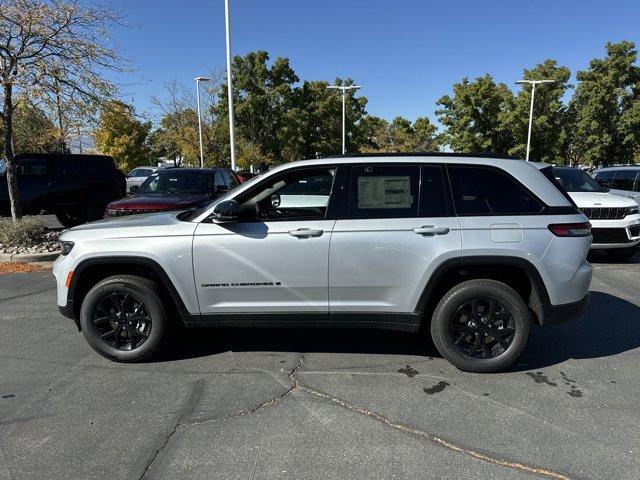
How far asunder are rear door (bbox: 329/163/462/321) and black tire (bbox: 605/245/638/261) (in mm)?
6704

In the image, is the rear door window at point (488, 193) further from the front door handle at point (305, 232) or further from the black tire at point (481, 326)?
the front door handle at point (305, 232)

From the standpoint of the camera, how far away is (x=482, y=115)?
36.6 m

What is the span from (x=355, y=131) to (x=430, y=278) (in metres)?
44.1

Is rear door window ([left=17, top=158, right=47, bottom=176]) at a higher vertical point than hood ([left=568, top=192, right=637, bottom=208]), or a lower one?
higher

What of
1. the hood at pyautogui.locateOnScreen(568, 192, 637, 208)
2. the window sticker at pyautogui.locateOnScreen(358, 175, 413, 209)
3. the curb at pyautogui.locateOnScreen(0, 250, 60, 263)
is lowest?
the curb at pyautogui.locateOnScreen(0, 250, 60, 263)

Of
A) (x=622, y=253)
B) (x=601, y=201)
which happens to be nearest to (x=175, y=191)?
(x=601, y=201)

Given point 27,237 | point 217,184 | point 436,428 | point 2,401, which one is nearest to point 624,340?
point 436,428

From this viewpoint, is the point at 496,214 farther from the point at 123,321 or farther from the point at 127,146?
the point at 127,146

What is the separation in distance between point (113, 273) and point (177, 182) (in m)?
5.37

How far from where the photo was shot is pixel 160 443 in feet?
9.88

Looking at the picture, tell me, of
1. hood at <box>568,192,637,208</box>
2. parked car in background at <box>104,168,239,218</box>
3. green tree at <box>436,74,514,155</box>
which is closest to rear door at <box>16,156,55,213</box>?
parked car in background at <box>104,168,239,218</box>

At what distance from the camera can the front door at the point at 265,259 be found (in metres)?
3.87

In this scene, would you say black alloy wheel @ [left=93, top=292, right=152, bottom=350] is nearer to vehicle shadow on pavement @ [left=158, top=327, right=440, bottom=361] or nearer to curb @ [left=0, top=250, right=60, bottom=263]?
vehicle shadow on pavement @ [left=158, top=327, right=440, bottom=361]

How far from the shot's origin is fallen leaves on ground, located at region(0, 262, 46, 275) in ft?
26.0
